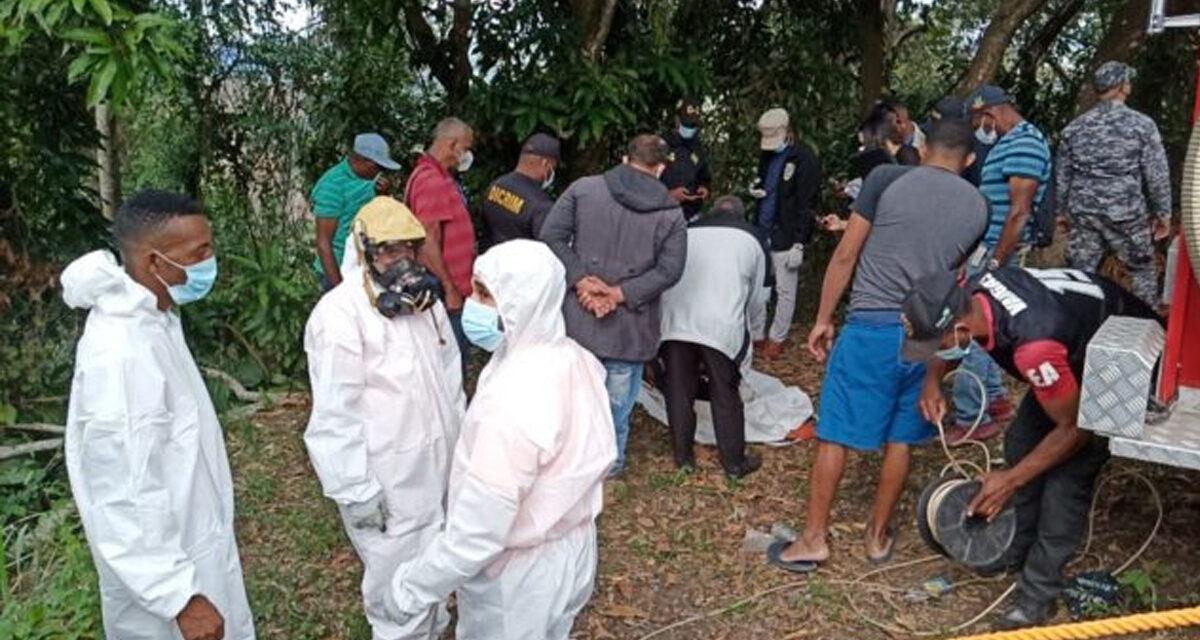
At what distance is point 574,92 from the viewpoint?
714 cm

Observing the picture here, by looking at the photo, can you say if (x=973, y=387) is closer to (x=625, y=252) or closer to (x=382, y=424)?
(x=625, y=252)

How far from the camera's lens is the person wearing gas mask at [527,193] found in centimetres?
542

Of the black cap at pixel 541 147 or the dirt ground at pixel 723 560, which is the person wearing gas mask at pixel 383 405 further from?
the black cap at pixel 541 147

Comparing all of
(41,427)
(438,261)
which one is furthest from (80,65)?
(41,427)

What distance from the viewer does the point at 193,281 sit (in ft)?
9.24

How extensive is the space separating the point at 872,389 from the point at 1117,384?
3.69 ft

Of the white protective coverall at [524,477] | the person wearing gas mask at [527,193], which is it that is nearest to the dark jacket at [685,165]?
the person wearing gas mask at [527,193]

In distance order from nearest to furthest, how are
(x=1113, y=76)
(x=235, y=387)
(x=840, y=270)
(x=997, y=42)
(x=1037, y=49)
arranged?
1. (x=840, y=270)
2. (x=1113, y=76)
3. (x=235, y=387)
4. (x=997, y=42)
5. (x=1037, y=49)

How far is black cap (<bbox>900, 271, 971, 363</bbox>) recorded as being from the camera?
10.7 ft

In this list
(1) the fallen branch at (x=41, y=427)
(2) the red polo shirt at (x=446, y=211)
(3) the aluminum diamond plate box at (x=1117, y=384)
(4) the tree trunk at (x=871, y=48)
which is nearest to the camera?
(3) the aluminum diamond plate box at (x=1117, y=384)

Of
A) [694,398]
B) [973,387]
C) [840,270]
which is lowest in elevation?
[694,398]

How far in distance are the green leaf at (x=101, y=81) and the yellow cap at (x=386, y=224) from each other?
2.98 feet

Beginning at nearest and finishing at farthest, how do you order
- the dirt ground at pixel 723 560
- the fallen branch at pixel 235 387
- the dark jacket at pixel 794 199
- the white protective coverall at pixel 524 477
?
the white protective coverall at pixel 524 477 → the dirt ground at pixel 723 560 → the fallen branch at pixel 235 387 → the dark jacket at pixel 794 199

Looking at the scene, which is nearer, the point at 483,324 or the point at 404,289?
the point at 483,324
